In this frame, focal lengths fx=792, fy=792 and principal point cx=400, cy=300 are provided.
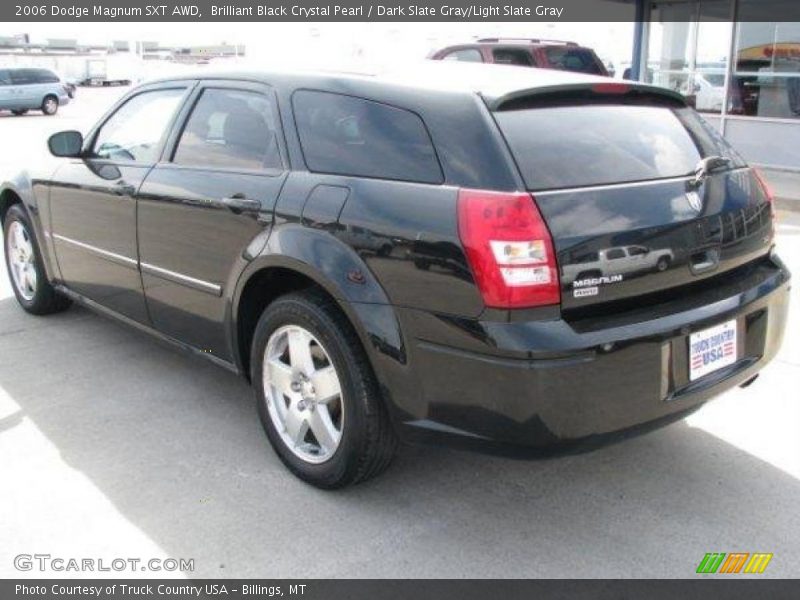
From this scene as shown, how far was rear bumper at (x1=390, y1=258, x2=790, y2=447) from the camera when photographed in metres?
2.47

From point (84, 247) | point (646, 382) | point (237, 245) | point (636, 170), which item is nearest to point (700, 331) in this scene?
point (646, 382)

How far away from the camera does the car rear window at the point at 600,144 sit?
2662 mm

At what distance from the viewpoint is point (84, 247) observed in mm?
4516

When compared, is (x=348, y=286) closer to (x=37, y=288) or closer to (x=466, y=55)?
(x=37, y=288)

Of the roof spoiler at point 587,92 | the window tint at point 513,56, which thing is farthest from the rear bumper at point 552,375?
the window tint at point 513,56

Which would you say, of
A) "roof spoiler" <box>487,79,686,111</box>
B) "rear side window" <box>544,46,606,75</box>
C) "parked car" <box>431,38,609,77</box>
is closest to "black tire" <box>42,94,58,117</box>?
"parked car" <box>431,38,609,77</box>

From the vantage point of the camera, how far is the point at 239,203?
3318 millimetres

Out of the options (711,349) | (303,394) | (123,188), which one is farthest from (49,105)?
(711,349)

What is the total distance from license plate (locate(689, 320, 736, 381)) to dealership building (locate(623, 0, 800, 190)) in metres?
8.58

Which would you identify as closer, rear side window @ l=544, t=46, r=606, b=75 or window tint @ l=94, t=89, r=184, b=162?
window tint @ l=94, t=89, r=184, b=162

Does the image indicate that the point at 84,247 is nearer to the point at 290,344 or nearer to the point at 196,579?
the point at 290,344

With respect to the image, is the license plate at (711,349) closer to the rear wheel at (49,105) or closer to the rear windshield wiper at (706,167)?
the rear windshield wiper at (706,167)

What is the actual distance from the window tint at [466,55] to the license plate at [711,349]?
870 cm

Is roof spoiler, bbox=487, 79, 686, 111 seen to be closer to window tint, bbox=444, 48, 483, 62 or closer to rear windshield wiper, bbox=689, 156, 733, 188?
rear windshield wiper, bbox=689, 156, 733, 188
